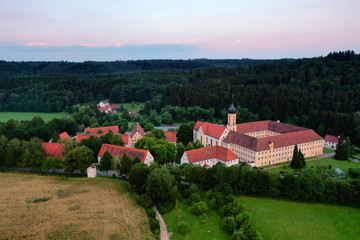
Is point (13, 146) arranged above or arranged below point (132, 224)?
above

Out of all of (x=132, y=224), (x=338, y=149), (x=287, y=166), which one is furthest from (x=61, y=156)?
(x=338, y=149)

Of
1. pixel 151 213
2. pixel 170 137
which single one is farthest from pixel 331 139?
pixel 151 213

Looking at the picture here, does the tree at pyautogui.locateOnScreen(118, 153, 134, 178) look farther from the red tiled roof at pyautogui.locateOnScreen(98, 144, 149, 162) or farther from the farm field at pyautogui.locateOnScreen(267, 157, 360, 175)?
the farm field at pyautogui.locateOnScreen(267, 157, 360, 175)

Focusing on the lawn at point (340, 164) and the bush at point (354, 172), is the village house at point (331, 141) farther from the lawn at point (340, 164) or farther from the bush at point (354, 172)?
the bush at point (354, 172)

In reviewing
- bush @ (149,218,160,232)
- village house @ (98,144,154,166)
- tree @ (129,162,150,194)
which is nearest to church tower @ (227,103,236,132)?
village house @ (98,144,154,166)

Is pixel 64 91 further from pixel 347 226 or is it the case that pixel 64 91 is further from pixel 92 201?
pixel 347 226

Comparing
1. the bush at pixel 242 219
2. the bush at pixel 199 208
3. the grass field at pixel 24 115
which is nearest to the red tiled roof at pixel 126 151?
the bush at pixel 199 208

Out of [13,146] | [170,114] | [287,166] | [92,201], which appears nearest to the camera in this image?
[92,201]
